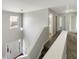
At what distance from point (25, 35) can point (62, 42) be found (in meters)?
2.15

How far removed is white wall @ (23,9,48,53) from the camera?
3.66 m

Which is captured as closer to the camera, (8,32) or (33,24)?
(33,24)

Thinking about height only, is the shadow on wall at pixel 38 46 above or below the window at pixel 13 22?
below

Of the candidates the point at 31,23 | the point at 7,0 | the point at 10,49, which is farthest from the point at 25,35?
the point at 7,0

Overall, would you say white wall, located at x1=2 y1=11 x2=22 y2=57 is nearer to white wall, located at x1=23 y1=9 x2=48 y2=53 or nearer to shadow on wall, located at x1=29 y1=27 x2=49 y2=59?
white wall, located at x1=23 y1=9 x2=48 y2=53

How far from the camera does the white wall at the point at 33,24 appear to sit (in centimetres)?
366

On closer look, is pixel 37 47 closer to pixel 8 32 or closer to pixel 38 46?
pixel 38 46

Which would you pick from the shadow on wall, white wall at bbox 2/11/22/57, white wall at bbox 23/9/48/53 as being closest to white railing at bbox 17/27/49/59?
the shadow on wall

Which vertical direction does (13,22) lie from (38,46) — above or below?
above

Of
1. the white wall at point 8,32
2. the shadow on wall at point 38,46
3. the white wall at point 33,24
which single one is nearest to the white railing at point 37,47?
the shadow on wall at point 38,46

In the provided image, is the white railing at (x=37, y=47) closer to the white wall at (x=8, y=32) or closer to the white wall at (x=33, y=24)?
the white wall at (x=33, y=24)

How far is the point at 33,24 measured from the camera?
12.6 feet

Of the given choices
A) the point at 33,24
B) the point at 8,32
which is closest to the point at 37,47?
the point at 33,24

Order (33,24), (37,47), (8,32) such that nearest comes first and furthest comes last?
(37,47), (33,24), (8,32)
